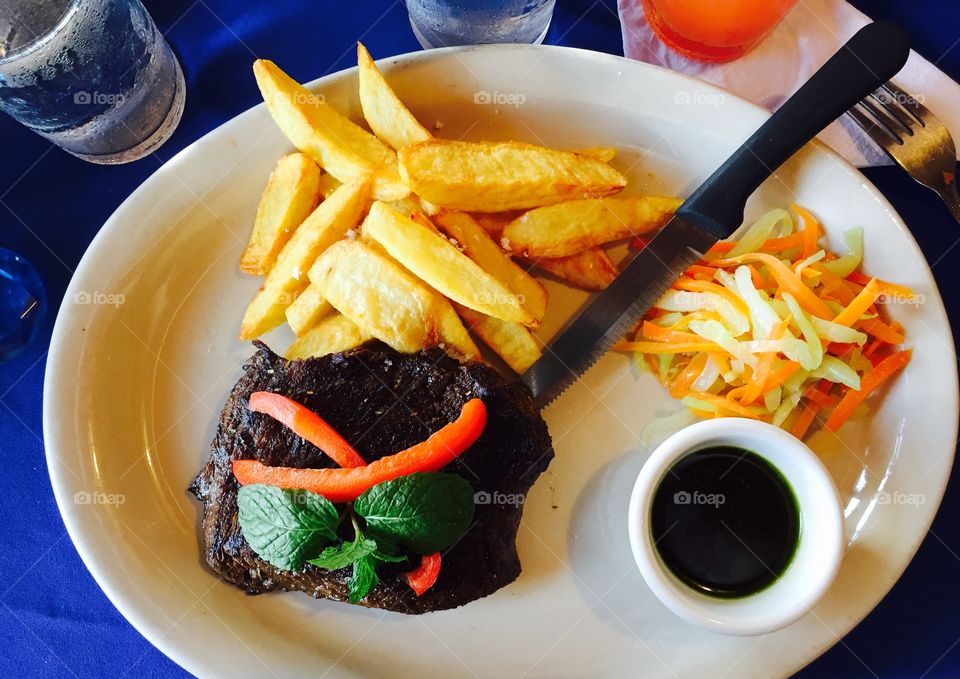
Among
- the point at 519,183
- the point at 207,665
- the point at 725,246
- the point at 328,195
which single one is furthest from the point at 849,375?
the point at 207,665

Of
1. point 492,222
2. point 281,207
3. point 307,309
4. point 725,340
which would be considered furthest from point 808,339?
point 281,207

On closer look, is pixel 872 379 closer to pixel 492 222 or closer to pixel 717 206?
pixel 717 206

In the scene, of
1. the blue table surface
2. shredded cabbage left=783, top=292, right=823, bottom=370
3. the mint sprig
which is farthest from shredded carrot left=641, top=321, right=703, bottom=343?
the blue table surface

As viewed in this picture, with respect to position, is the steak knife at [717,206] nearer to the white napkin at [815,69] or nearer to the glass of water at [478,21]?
the white napkin at [815,69]

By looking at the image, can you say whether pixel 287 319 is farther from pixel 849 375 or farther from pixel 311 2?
pixel 849 375

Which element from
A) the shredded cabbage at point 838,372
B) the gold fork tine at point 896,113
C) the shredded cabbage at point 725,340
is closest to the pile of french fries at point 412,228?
the shredded cabbage at point 725,340
